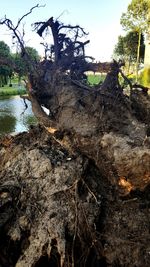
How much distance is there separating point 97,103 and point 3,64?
204 cm

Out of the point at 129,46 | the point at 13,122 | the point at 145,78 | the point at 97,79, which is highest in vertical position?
the point at 129,46

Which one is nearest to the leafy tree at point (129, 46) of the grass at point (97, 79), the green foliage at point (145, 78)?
the green foliage at point (145, 78)

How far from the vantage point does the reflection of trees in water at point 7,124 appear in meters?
16.3

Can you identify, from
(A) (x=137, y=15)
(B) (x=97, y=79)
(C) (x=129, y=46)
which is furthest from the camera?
(C) (x=129, y=46)

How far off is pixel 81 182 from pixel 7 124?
45.5ft

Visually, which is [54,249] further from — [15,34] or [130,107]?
[15,34]

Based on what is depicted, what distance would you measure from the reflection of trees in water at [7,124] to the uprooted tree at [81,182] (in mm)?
10330

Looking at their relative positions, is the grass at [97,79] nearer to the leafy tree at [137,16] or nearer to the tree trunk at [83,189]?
the tree trunk at [83,189]

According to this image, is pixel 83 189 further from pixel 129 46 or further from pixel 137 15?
pixel 129 46

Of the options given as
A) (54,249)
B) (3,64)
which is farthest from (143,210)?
(3,64)

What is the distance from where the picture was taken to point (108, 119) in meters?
5.18

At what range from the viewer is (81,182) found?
476 centimetres

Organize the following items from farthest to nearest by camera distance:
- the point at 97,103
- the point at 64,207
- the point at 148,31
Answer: the point at 148,31, the point at 97,103, the point at 64,207

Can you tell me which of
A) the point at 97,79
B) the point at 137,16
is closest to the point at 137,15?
the point at 137,16
